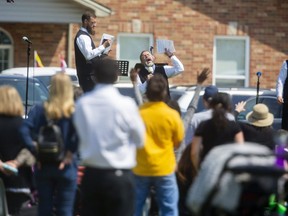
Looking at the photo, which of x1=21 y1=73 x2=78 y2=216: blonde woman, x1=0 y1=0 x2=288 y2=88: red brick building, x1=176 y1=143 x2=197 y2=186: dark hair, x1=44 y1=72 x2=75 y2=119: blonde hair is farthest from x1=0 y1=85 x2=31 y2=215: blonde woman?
x1=0 y1=0 x2=288 y2=88: red brick building

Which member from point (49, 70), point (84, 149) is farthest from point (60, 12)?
point (84, 149)

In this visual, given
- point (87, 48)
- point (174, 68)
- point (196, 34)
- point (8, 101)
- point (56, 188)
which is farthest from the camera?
point (196, 34)

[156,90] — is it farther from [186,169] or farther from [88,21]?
[88,21]

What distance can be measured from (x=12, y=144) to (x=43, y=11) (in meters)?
12.2

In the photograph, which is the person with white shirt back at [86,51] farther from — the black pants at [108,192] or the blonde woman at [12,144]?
the black pants at [108,192]

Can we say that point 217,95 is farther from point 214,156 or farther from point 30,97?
point 30,97

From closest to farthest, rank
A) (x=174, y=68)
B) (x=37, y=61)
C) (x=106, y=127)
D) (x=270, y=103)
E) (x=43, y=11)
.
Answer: (x=106, y=127)
(x=174, y=68)
(x=270, y=103)
(x=37, y=61)
(x=43, y=11)

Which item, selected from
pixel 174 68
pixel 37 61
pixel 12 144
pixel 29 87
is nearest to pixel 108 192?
pixel 12 144

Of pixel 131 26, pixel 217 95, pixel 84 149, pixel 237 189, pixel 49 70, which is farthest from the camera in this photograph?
pixel 131 26

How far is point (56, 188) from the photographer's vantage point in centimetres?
871

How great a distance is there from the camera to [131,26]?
22.5 metres

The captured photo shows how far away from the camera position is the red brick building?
2206 centimetres

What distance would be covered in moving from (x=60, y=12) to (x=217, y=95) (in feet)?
39.5

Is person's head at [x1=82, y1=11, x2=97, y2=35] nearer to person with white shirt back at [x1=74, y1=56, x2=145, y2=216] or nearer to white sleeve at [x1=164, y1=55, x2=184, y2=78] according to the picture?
white sleeve at [x1=164, y1=55, x2=184, y2=78]
